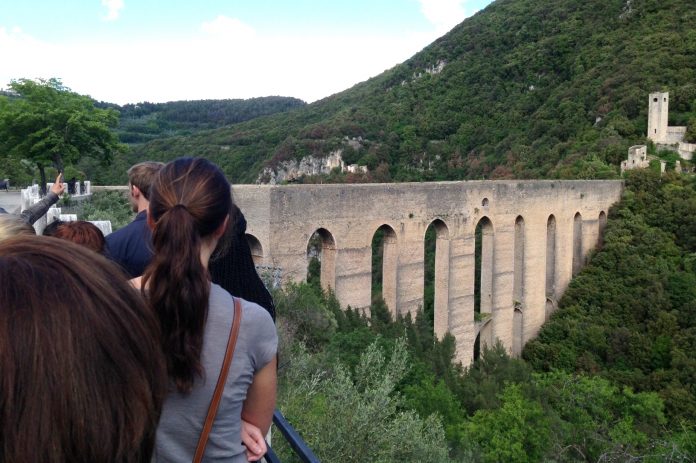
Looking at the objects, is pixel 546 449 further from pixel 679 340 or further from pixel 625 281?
pixel 625 281

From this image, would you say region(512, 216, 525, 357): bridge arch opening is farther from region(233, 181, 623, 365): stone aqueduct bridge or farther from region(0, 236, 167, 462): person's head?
region(0, 236, 167, 462): person's head

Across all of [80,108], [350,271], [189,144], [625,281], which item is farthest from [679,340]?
[189,144]

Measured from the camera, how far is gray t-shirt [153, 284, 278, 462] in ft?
5.39

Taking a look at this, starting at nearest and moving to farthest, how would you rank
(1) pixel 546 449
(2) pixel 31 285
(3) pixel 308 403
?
(2) pixel 31 285
(3) pixel 308 403
(1) pixel 546 449

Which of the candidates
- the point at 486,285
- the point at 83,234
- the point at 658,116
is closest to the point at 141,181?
the point at 83,234

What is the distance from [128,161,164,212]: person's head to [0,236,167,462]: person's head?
2.05 meters

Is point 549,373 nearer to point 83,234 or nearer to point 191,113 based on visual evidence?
point 83,234

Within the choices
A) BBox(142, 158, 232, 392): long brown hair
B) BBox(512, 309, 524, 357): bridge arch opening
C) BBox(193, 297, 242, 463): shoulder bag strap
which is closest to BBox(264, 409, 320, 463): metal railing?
BBox(193, 297, 242, 463): shoulder bag strap

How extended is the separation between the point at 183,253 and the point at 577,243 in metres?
26.6

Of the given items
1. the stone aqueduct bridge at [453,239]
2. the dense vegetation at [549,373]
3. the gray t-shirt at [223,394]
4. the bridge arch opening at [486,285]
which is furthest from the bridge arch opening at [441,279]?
the gray t-shirt at [223,394]

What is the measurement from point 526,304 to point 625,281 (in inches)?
166

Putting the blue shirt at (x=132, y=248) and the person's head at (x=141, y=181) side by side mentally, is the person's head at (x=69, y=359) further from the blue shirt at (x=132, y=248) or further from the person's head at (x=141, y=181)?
the person's head at (x=141, y=181)

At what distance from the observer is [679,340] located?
Answer: 20.1m

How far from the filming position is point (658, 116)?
34688 millimetres
